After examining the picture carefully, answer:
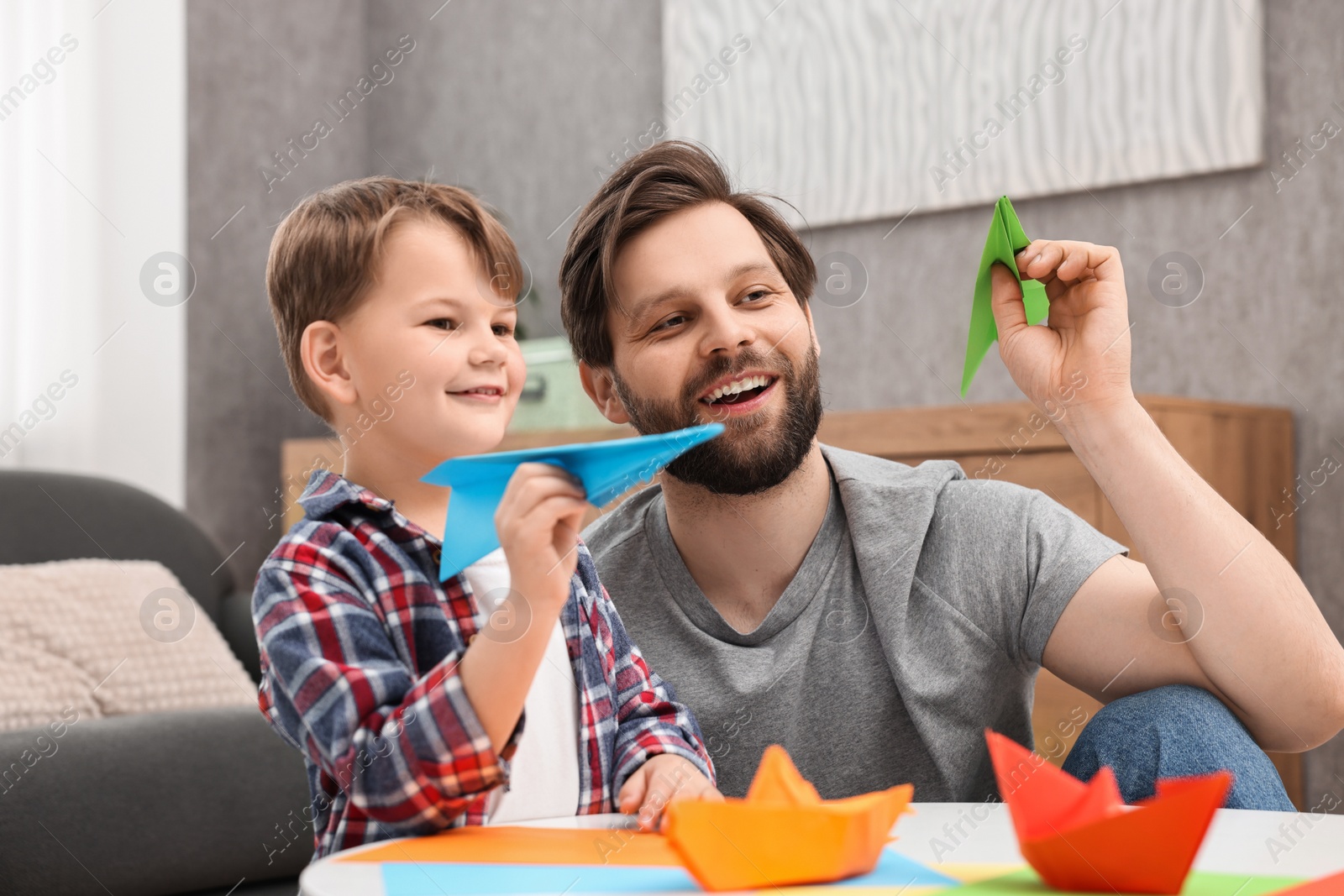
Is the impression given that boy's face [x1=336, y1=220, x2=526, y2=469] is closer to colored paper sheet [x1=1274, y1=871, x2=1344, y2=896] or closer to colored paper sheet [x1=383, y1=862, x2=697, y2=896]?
colored paper sheet [x1=383, y1=862, x2=697, y2=896]

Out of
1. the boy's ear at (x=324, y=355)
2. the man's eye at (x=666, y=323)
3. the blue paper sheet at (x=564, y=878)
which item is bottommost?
the blue paper sheet at (x=564, y=878)

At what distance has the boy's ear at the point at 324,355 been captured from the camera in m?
0.97

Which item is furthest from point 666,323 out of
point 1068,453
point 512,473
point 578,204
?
point 578,204

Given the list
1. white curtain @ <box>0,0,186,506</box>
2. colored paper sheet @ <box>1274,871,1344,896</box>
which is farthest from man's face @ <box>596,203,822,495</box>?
white curtain @ <box>0,0,186,506</box>

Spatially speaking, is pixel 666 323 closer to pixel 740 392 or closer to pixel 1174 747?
pixel 740 392

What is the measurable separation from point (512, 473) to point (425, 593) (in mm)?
187

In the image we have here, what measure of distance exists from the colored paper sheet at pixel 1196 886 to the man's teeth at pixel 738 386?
2.20 ft

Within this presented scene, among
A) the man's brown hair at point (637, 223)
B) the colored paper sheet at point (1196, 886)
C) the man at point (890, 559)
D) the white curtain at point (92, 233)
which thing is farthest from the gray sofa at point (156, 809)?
the white curtain at point (92, 233)

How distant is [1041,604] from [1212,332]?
1.37 m

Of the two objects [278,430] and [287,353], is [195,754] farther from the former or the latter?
[278,430]

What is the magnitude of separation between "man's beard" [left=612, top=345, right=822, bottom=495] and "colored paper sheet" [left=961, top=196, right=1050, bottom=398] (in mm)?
184

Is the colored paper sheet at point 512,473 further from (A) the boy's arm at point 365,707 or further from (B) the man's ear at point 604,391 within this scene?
(B) the man's ear at point 604,391

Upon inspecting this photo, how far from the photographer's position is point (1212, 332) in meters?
2.28

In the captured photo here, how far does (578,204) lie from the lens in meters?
3.27
